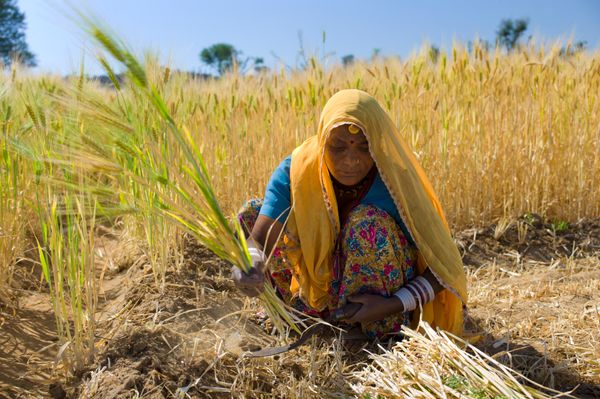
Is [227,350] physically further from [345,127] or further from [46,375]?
[345,127]

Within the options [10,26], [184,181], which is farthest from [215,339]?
[10,26]

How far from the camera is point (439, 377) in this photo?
5.25 feet

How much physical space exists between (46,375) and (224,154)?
5.96ft

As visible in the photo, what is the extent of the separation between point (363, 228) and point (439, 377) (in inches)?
26.4

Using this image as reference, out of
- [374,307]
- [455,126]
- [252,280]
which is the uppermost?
[455,126]

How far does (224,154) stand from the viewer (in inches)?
143

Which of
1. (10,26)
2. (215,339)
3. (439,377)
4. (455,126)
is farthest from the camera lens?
(10,26)

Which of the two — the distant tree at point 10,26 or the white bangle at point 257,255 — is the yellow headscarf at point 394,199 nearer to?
the white bangle at point 257,255

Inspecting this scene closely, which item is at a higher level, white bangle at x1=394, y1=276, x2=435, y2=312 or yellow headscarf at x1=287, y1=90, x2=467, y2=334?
yellow headscarf at x1=287, y1=90, x2=467, y2=334

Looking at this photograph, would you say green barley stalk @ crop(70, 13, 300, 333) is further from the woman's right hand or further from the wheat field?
the wheat field

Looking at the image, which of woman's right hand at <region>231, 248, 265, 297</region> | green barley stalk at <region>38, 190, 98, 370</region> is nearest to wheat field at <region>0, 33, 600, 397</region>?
green barley stalk at <region>38, 190, 98, 370</region>

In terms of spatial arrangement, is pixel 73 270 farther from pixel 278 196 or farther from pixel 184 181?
pixel 278 196

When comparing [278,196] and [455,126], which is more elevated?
[455,126]

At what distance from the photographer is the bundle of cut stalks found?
Answer: 1.56m
